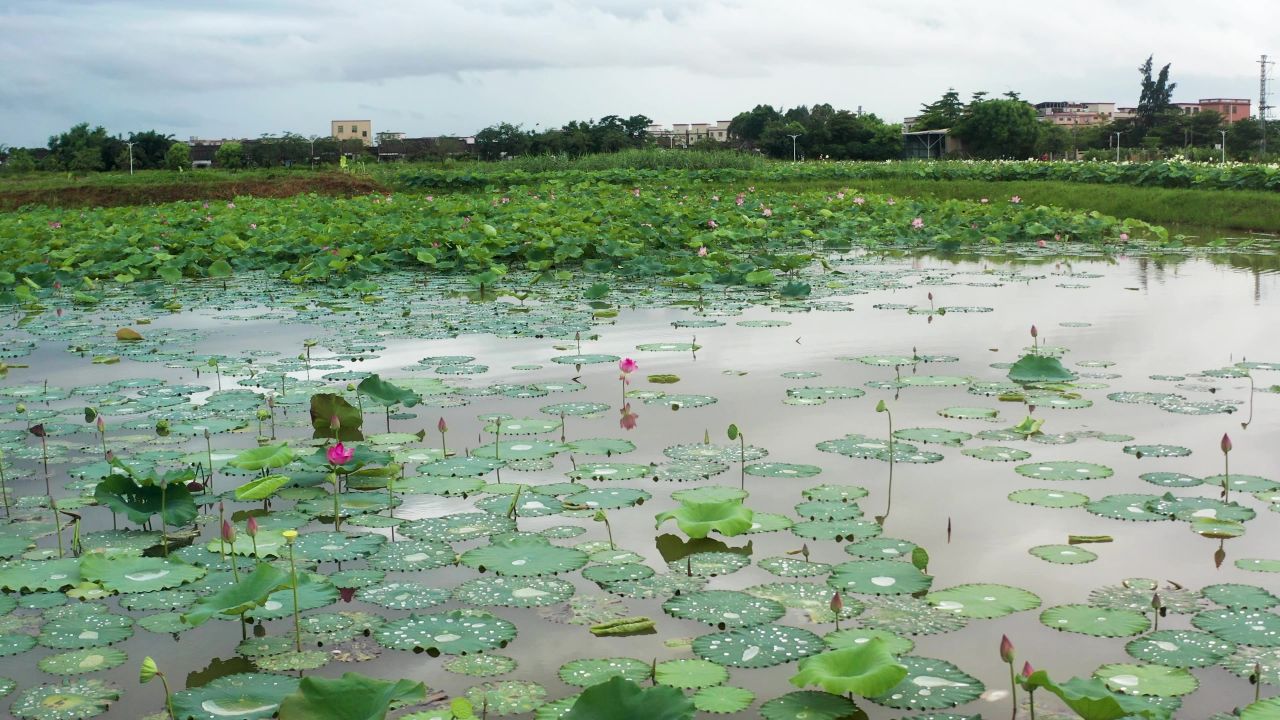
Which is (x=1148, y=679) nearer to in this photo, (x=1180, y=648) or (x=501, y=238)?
(x=1180, y=648)

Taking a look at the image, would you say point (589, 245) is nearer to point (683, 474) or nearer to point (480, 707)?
point (683, 474)

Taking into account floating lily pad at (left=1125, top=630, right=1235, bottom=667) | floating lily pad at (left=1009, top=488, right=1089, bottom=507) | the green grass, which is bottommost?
floating lily pad at (left=1125, top=630, right=1235, bottom=667)

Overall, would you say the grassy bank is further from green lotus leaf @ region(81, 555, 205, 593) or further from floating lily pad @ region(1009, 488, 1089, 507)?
floating lily pad @ region(1009, 488, 1089, 507)

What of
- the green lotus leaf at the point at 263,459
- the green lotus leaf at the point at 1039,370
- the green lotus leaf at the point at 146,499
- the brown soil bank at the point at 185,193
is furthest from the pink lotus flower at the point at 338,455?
the brown soil bank at the point at 185,193

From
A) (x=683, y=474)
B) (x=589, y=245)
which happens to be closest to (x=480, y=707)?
(x=683, y=474)

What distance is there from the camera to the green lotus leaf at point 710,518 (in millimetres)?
2689

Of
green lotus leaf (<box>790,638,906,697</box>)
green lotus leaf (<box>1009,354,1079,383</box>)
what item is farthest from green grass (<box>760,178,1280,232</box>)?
green lotus leaf (<box>790,638,906,697</box>)

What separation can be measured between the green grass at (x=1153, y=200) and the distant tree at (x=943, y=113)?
52614mm

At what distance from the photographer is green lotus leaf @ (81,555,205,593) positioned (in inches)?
99.2

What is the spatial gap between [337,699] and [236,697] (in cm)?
37

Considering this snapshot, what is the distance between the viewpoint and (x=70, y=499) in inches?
131

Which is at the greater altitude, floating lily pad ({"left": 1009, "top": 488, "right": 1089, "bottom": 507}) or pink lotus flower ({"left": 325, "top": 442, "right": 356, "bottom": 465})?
pink lotus flower ({"left": 325, "top": 442, "right": 356, "bottom": 465})

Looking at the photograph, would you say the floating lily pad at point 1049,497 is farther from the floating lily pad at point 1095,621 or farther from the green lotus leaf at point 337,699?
the green lotus leaf at point 337,699

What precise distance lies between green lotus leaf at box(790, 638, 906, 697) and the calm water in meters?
0.12
